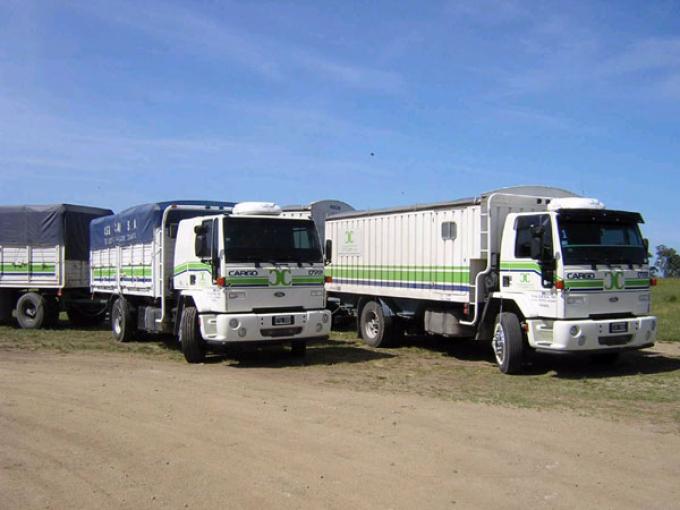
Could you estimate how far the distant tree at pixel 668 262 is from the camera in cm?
7788

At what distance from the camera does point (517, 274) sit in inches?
457

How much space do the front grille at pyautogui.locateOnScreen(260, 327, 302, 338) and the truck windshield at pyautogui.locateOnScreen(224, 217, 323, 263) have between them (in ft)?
3.98

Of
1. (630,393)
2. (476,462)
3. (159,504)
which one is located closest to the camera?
(159,504)

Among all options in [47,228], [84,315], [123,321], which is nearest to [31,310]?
[84,315]

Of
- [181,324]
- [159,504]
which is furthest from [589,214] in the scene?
[159,504]

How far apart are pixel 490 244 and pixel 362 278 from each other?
4.45m

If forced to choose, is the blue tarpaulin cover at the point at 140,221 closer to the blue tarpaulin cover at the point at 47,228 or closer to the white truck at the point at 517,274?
the blue tarpaulin cover at the point at 47,228

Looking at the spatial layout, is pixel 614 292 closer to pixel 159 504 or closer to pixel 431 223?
pixel 431 223

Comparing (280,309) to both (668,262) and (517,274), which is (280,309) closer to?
(517,274)

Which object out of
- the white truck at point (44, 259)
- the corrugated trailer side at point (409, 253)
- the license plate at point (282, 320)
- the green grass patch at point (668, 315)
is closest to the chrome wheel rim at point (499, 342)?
the corrugated trailer side at point (409, 253)

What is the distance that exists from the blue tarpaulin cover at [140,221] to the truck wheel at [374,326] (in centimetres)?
391

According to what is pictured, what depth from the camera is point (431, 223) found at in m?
13.9

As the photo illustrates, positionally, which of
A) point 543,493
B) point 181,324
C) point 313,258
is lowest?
point 543,493

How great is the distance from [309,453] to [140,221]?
9881mm
